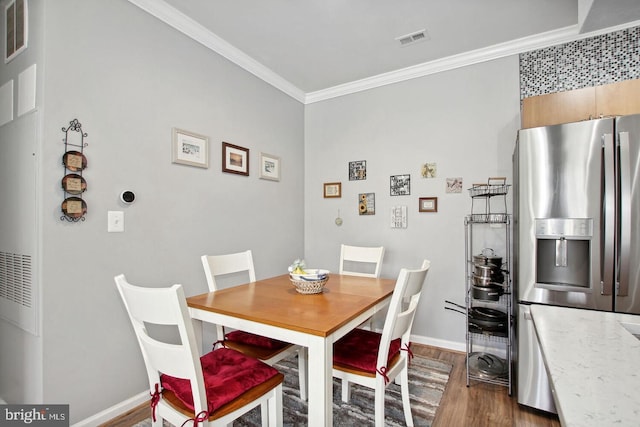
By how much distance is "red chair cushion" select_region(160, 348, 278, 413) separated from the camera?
119 centimetres

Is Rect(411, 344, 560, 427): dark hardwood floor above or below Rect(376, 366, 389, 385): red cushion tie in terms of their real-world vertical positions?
below

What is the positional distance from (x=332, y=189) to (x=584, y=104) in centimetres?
219

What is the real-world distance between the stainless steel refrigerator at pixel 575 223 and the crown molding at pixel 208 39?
229 cm

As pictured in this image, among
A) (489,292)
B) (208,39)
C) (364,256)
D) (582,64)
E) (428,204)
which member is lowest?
→ (489,292)

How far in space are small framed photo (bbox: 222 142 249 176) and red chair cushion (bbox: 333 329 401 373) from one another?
168 centimetres

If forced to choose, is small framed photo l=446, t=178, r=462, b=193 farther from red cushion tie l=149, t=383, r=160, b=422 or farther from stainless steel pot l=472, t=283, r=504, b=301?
red cushion tie l=149, t=383, r=160, b=422

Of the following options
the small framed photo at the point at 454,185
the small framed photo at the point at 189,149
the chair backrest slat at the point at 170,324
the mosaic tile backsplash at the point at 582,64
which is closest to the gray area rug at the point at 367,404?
the chair backrest slat at the point at 170,324

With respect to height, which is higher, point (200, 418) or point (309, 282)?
point (309, 282)

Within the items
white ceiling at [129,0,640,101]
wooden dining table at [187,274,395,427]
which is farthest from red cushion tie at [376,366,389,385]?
white ceiling at [129,0,640,101]

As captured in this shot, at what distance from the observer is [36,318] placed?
1.58 m

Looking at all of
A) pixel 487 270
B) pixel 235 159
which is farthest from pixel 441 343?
pixel 235 159

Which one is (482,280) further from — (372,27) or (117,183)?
(117,183)

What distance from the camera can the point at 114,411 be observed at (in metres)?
1.82

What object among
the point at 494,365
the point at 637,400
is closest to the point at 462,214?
the point at 494,365
